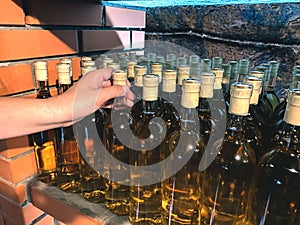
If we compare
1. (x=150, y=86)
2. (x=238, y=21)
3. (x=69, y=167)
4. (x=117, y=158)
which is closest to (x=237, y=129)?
(x=150, y=86)

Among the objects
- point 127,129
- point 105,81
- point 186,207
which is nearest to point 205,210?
point 186,207

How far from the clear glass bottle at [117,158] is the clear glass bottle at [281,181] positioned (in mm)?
307

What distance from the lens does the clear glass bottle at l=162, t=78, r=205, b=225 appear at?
0.53 meters

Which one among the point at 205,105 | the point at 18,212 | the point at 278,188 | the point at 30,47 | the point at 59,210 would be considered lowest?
the point at 18,212

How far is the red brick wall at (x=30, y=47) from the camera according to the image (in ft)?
2.24

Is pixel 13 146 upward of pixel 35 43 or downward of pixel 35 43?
downward

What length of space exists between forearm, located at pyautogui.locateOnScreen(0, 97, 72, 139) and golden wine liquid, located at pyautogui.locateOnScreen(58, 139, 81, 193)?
0.16 metres

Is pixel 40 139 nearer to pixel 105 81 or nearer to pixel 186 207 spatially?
pixel 105 81

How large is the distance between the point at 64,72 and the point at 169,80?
0.93 feet

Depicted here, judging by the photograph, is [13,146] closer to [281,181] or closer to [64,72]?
[64,72]

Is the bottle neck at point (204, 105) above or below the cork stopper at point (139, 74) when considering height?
below

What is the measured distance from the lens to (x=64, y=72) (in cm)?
65

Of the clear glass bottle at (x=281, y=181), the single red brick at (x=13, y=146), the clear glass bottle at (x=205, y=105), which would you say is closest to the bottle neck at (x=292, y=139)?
the clear glass bottle at (x=281, y=181)

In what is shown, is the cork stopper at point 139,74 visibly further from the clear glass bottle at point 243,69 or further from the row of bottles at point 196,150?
the clear glass bottle at point 243,69
